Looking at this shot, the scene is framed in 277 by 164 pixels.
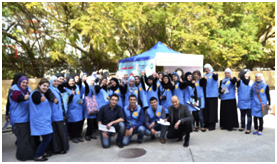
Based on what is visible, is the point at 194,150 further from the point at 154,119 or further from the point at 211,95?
the point at 211,95

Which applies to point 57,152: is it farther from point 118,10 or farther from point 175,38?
point 175,38

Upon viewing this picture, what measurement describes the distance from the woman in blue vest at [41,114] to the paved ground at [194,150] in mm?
565

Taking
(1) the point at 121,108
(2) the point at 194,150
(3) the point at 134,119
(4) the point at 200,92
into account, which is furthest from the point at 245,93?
(1) the point at 121,108

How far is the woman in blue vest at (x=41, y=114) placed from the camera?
3801 mm

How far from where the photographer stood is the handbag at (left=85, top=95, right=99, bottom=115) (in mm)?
5133

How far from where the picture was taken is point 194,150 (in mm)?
4340

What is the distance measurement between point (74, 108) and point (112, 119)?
3.05ft

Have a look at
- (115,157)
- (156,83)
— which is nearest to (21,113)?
(115,157)

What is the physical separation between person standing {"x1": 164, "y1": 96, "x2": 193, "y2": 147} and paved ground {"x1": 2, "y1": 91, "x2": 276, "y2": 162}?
0.19 metres

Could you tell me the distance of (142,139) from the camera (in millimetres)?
5070

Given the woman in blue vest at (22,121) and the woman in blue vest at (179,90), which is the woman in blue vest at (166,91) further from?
the woman in blue vest at (22,121)

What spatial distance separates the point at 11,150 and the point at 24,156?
0.98m

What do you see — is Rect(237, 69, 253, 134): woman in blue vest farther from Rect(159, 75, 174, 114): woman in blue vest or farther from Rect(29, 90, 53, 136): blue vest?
Rect(29, 90, 53, 136): blue vest

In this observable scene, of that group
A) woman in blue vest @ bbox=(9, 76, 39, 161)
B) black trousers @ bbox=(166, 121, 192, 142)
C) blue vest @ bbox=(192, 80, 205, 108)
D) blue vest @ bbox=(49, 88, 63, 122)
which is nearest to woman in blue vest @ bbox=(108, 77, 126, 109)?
black trousers @ bbox=(166, 121, 192, 142)
